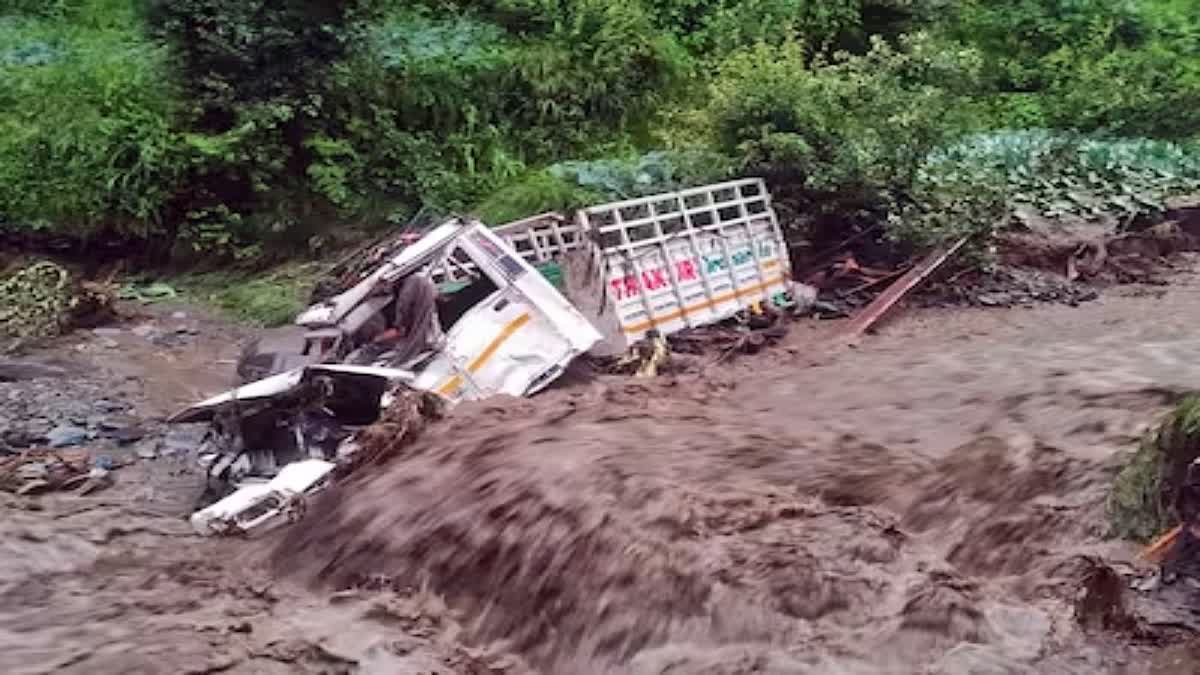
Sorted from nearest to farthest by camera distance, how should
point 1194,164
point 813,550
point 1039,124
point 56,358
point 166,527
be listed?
point 813,550 → point 166,527 → point 56,358 → point 1194,164 → point 1039,124

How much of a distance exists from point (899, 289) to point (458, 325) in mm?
5327

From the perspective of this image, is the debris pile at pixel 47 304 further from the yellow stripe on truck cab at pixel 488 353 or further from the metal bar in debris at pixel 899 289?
the metal bar in debris at pixel 899 289

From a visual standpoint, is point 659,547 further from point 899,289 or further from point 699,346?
point 899,289

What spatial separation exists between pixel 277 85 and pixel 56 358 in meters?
5.21

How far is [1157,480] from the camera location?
5.61m

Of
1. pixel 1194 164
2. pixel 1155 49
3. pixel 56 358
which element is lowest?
pixel 56 358

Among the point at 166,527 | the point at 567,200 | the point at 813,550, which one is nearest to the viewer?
the point at 813,550

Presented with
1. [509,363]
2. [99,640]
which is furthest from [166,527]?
[509,363]

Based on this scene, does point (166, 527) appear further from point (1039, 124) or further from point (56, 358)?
point (1039, 124)

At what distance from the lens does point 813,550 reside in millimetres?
5938

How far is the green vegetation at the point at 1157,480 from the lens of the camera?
17.8 ft

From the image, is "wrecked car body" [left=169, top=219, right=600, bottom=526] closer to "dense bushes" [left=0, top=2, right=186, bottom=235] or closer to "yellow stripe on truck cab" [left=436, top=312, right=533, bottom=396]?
"yellow stripe on truck cab" [left=436, top=312, right=533, bottom=396]

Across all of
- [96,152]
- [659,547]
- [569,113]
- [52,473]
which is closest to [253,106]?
[96,152]

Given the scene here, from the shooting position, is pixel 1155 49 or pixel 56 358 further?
pixel 1155 49
